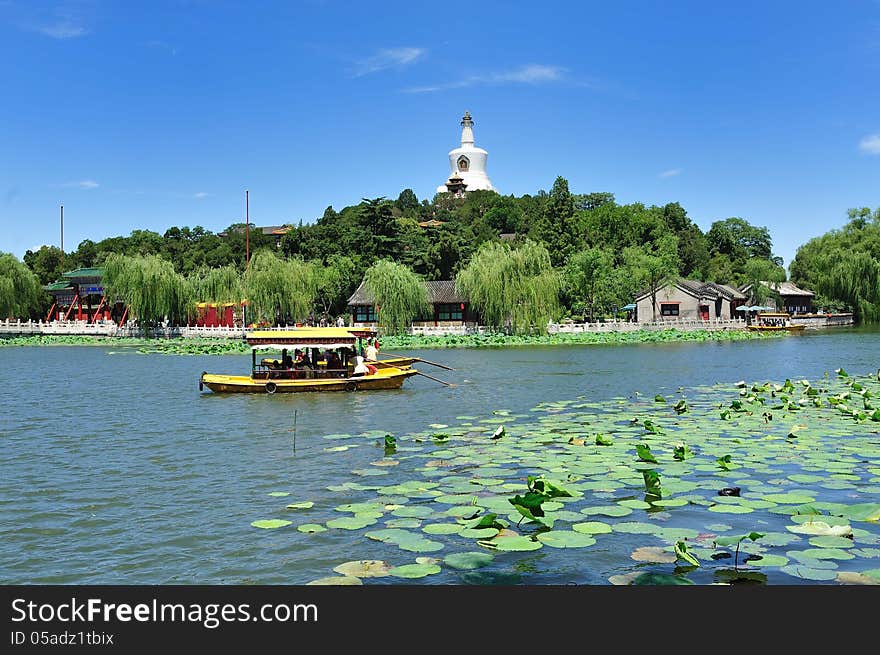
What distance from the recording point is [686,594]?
527cm

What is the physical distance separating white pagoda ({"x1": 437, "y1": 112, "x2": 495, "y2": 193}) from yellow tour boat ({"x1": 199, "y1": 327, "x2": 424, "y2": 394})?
8897 centimetres

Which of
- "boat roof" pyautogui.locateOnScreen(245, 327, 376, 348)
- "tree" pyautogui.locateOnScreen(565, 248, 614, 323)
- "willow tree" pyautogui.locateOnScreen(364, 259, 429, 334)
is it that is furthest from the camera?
"tree" pyautogui.locateOnScreen(565, 248, 614, 323)

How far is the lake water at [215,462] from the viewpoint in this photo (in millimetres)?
6426

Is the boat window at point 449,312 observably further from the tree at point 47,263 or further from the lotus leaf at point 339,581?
the lotus leaf at point 339,581

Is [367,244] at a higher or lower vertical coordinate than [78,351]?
higher

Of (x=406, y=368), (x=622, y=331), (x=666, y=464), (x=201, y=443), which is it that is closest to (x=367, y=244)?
(x=622, y=331)

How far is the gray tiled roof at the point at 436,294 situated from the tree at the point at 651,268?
14.3 m

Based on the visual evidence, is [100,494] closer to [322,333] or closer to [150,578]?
[150,578]

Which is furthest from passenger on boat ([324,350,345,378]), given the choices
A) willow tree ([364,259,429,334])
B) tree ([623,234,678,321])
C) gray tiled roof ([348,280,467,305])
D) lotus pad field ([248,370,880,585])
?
tree ([623,234,678,321])

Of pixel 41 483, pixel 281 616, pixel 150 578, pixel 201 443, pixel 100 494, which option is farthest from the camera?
pixel 201 443

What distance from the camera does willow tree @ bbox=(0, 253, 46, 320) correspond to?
52.9 m

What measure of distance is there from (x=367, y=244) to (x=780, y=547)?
2073 inches

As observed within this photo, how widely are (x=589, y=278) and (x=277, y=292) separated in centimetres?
2094

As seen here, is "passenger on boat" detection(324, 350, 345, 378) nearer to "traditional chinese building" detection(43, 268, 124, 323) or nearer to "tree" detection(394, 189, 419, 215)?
"traditional chinese building" detection(43, 268, 124, 323)
